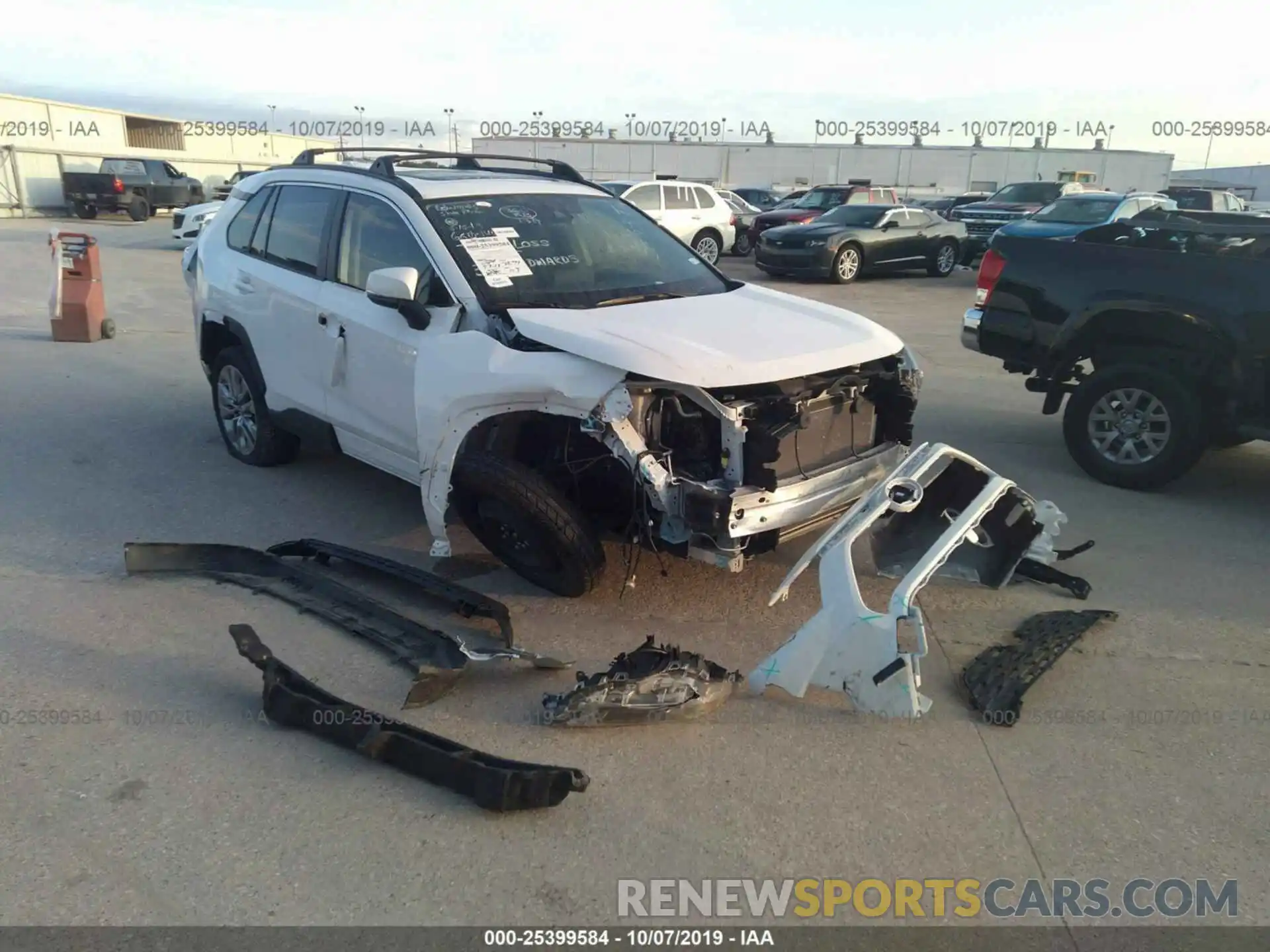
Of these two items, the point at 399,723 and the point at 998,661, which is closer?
the point at 399,723

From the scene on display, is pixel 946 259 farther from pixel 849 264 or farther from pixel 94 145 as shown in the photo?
pixel 94 145

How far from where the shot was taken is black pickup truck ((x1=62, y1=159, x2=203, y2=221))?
2720 centimetres

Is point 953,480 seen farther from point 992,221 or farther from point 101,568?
point 992,221

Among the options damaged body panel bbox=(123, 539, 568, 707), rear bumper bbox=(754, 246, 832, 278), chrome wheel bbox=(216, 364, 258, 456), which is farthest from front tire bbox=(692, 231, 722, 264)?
damaged body panel bbox=(123, 539, 568, 707)

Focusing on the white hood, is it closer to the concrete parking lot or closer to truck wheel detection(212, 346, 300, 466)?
the concrete parking lot

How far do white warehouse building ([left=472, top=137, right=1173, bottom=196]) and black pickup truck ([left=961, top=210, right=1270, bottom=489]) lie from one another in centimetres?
3710

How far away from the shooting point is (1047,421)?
8000 mm

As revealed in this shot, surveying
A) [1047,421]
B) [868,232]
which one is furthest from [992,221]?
[1047,421]

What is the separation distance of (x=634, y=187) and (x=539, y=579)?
52.6 feet

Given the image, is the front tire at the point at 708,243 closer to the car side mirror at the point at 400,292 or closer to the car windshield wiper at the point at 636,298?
the car windshield wiper at the point at 636,298

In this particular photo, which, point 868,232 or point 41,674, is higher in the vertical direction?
point 868,232

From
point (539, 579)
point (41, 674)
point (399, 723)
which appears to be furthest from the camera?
point (539, 579)

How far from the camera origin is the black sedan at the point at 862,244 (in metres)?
17.5

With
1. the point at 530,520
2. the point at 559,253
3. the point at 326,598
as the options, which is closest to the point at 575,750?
the point at 530,520
